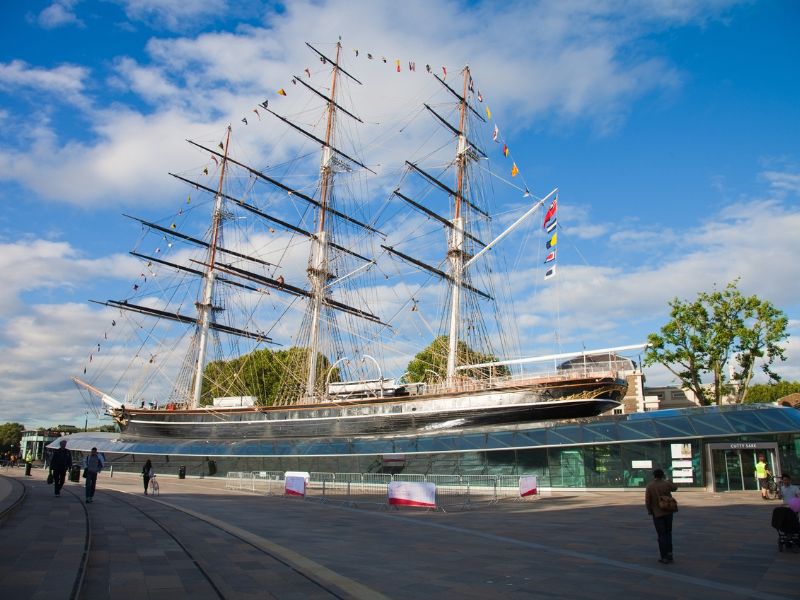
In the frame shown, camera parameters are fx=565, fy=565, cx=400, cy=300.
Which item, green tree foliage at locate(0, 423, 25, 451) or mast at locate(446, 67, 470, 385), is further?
green tree foliage at locate(0, 423, 25, 451)

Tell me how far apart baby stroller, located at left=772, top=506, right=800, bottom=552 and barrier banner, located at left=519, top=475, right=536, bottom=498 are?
11.7 m

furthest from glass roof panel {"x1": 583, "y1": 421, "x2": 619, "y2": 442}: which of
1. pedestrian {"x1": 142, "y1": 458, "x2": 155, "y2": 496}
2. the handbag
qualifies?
pedestrian {"x1": 142, "y1": 458, "x2": 155, "y2": 496}

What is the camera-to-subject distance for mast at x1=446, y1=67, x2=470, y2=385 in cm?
4297

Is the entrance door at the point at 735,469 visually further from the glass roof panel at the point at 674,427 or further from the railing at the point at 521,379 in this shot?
the railing at the point at 521,379

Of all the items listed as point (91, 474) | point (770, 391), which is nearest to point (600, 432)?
point (91, 474)

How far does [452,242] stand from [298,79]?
19651 millimetres

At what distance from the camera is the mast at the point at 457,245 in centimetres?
4297

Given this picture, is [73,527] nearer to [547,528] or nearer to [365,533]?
[365,533]

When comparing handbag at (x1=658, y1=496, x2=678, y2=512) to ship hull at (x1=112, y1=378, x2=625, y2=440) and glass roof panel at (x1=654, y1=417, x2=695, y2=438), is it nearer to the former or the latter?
glass roof panel at (x1=654, y1=417, x2=695, y2=438)

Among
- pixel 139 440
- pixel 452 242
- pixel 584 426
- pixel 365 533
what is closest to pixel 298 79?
pixel 452 242

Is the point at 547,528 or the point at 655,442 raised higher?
the point at 655,442

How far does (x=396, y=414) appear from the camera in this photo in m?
36.9

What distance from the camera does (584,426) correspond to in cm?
2616

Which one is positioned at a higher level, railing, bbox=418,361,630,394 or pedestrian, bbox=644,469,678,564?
railing, bbox=418,361,630,394
